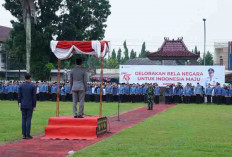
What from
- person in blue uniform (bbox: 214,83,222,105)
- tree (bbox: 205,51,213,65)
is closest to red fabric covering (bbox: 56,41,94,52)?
person in blue uniform (bbox: 214,83,222,105)

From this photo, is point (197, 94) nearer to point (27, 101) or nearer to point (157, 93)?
point (157, 93)

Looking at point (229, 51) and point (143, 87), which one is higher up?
point (229, 51)

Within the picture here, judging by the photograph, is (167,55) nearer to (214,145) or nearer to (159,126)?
(159,126)

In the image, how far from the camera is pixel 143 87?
37656mm

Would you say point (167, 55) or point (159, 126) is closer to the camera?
point (159, 126)

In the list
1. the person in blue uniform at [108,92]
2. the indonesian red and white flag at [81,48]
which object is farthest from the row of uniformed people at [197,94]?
the indonesian red and white flag at [81,48]

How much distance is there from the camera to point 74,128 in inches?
558

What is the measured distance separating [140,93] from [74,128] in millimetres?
24005

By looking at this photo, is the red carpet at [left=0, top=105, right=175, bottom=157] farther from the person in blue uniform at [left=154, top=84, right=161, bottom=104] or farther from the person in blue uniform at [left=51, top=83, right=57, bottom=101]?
the person in blue uniform at [left=51, top=83, right=57, bottom=101]

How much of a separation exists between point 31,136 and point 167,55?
27.7m

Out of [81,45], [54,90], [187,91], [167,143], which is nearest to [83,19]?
[54,90]

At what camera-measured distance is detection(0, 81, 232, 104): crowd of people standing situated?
120 ft

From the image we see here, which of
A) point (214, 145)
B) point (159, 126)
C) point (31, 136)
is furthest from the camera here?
point (159, 126)

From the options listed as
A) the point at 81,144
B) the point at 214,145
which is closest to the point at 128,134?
the point at 81,144
